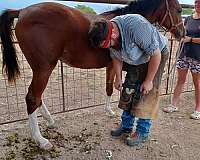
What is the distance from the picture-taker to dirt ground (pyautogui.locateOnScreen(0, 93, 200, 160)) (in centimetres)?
264

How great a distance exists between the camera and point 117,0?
124 inches

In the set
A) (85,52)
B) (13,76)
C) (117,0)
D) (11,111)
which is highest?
(117,0)

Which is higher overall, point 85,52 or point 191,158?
point 85,52

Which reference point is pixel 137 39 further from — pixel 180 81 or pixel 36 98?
pixel 180 81

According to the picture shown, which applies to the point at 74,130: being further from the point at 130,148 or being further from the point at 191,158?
the point at 191,158

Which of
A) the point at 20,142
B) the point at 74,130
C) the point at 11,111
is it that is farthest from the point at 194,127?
the point at 11,111

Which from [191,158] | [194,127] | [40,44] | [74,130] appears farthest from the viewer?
[194,127]

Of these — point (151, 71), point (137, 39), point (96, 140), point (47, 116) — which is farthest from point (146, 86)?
point (47, 116)

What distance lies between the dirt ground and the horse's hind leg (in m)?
0.10

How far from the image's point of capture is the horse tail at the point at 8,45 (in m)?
2.62

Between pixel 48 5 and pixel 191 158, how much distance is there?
1997mm

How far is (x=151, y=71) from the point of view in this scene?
7.88 feet

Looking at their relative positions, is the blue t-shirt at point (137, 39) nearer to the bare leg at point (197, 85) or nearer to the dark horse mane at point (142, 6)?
the dark horse mane at point (142, 6)

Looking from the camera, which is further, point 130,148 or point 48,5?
point 130,148
